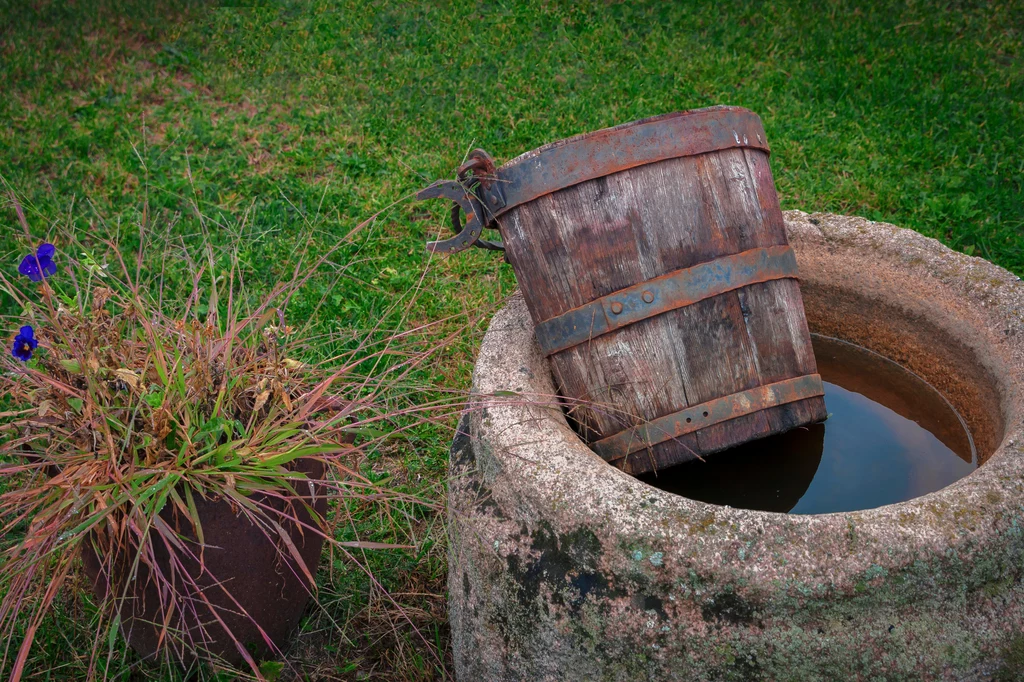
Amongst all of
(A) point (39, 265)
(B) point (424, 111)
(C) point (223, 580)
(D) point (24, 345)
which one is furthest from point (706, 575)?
(B) point (424, 111)

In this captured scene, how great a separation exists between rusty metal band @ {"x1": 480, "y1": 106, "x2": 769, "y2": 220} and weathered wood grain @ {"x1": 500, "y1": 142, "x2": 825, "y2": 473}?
0.03m

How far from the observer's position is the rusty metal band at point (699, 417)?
6.52ft

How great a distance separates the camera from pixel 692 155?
6.43 feet

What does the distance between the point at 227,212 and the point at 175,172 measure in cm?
51

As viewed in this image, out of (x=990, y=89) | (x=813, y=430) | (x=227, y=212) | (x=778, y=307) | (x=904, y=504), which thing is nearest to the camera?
(x=904, y=504)

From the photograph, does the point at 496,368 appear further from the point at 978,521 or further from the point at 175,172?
the point at 175,172

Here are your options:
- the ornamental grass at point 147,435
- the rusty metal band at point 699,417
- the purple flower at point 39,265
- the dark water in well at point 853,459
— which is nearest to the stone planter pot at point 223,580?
the ornamental grass at point 147,435

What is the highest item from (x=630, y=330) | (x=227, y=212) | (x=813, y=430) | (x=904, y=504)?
(x=227, y=212)

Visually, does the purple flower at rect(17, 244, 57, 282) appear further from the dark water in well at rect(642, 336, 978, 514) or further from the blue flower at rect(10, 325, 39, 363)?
the dark water in well at rect(642, 336, 978, 514)

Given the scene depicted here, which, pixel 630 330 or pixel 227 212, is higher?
pixel 227 212

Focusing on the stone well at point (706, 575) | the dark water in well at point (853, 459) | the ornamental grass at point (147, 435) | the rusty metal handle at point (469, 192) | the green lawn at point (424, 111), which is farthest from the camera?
the green lawn at point (424, 111)

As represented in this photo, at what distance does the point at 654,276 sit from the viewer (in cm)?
194

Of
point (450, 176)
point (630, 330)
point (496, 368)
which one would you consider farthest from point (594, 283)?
point (450, 176)

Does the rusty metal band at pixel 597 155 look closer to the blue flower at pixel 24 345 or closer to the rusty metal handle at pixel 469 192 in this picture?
the rusty metal handle at pixel 469 192
